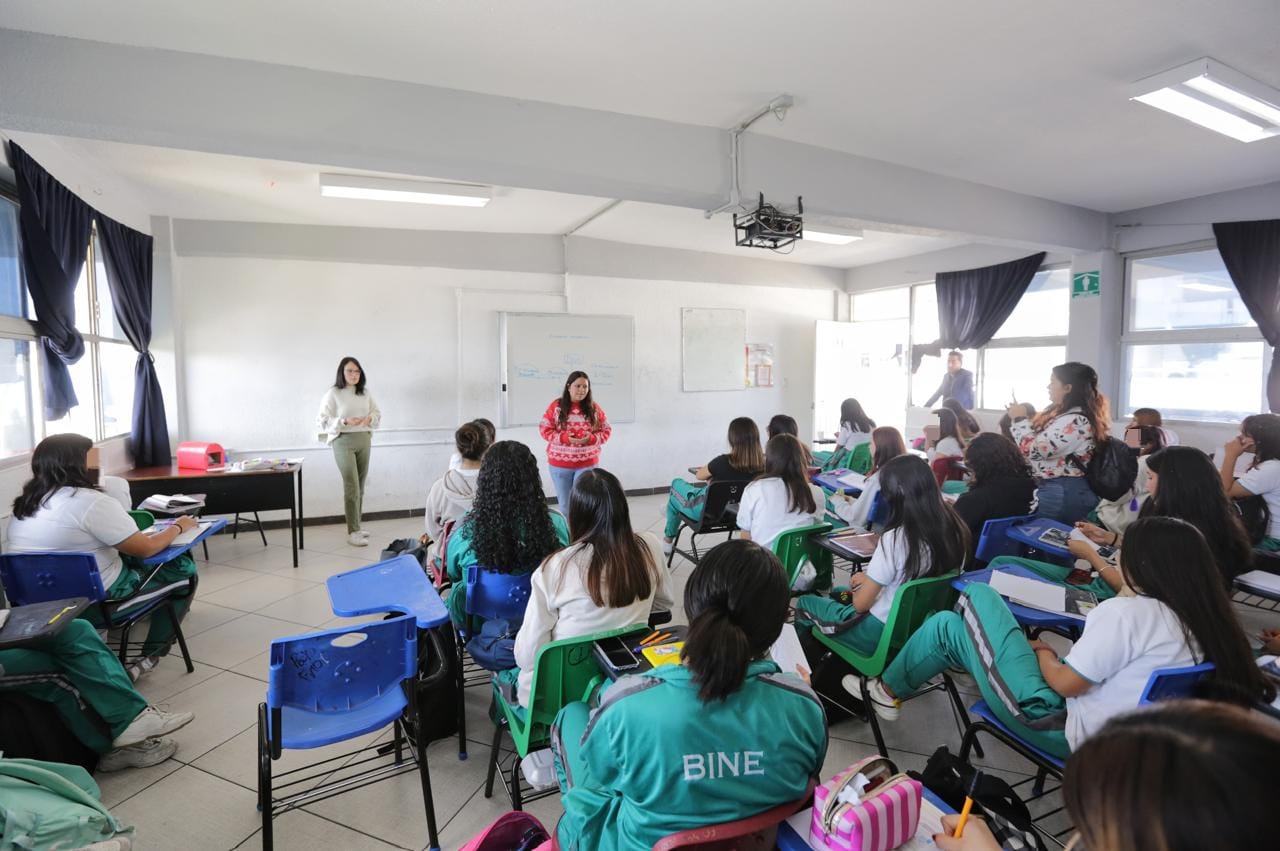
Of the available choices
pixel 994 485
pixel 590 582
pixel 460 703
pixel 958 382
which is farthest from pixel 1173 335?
pixel 460 703

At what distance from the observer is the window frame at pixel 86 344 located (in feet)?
10.1

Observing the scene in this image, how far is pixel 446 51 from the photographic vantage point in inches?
103

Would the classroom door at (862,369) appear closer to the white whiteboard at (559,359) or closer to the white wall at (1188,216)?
the white wall at (1188,216)

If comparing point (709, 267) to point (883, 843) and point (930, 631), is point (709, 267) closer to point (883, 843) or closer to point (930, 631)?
point (930, 631)

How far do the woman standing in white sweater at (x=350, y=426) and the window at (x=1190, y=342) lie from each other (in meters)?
6.52

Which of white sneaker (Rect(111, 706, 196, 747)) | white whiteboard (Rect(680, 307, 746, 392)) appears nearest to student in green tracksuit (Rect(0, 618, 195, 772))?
white sneaker (Rect(111, 706, 196, 747))

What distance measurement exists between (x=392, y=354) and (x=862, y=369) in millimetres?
5537

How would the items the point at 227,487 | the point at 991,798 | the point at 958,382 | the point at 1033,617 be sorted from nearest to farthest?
the point at 991,798
the point at 1033,617
the point at 227,487
the point at 958,382

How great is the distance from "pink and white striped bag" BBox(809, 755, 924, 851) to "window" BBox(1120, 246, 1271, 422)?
5759mm

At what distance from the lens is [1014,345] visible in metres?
6.37

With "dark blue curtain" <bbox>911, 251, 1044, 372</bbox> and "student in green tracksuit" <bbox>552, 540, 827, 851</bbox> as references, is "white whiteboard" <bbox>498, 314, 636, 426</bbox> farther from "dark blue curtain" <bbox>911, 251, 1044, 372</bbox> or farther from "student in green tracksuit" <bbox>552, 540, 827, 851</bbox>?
"student in green tracksuit" <bbox>552, 540, 827, 851</bbox>

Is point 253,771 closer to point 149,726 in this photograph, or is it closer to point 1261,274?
point 149,726

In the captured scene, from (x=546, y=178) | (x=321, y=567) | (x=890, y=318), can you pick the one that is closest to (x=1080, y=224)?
(x=890, y=318)

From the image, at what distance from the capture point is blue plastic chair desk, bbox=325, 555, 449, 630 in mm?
1895
